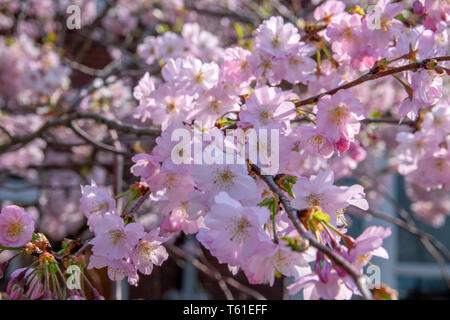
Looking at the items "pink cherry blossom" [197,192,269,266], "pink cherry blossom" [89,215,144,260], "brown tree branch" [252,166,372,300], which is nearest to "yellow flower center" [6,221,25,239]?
"pink cherry blossom" [89,215,144,260]

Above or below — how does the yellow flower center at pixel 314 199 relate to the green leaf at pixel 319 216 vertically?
above

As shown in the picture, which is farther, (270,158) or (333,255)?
(270,158)

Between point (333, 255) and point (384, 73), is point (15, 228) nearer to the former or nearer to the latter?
point (333, 255)

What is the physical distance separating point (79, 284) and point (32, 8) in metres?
5.81

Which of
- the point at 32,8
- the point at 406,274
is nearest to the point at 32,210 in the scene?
the point at 32,8

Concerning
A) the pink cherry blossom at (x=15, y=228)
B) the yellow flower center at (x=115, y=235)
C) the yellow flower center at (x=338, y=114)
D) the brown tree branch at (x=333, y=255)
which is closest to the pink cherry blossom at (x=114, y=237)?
the yellow flower center at (x=115, y=235)

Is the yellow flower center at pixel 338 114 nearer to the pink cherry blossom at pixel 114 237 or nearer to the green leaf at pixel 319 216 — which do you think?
the green leaf at pixel 319 216

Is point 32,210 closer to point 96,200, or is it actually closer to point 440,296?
point 96,200

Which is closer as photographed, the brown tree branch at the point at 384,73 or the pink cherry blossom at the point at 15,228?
the pink cherry blossom at the point at 15,228

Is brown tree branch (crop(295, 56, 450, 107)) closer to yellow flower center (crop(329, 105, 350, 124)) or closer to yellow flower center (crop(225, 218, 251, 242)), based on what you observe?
yellow flower center (crop(329, 105, 350, 124))

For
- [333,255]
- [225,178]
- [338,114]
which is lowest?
[333,255]

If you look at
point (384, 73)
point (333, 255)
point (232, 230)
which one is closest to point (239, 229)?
point (232, 230)

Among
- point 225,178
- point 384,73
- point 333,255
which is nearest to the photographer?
point 333,255

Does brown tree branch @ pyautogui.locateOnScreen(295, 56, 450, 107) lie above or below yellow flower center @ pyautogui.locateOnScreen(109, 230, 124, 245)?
above
